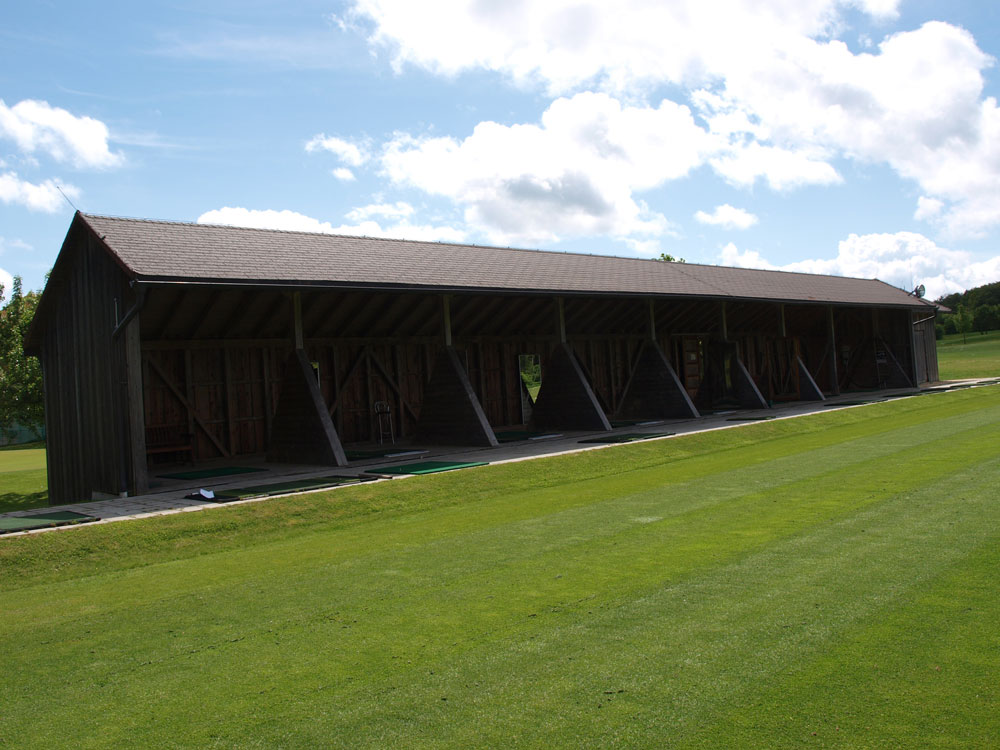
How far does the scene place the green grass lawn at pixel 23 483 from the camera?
781 inches

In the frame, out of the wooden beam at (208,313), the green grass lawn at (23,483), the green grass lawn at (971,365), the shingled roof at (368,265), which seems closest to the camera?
the shingled roof at (368,265)

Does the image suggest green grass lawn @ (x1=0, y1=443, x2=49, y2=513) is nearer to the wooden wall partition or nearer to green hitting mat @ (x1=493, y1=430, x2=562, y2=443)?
the wooden wall partition

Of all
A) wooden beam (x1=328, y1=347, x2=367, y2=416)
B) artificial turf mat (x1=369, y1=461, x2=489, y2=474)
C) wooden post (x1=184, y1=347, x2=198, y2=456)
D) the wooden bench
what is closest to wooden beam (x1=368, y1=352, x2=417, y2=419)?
wooden beam (x1=328, y1=347, x2=367, y2=416)

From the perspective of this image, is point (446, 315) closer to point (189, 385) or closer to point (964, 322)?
point (189, 385)

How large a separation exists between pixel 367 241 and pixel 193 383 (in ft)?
16.3

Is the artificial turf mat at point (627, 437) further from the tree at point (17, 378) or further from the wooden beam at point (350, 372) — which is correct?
the tree at point (17, 378)

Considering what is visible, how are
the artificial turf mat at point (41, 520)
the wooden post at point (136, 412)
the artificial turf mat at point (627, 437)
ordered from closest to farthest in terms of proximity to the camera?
the artificial turf mat at point (41, 520), the wooden post at point (136, 412), the artificial turf mat at point (627, 437)

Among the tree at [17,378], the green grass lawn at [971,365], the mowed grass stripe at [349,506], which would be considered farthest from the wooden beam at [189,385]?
the green grass lawn at [971,365]

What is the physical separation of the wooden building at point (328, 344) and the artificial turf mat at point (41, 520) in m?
2.10

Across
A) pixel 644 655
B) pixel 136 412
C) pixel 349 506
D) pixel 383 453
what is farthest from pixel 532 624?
pixel 383 453

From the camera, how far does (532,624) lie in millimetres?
5039

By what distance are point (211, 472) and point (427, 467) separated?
4.49 metres

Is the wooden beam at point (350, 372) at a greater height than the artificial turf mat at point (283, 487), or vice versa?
the wooden beam at point (350, 372)

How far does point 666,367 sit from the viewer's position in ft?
71.4
